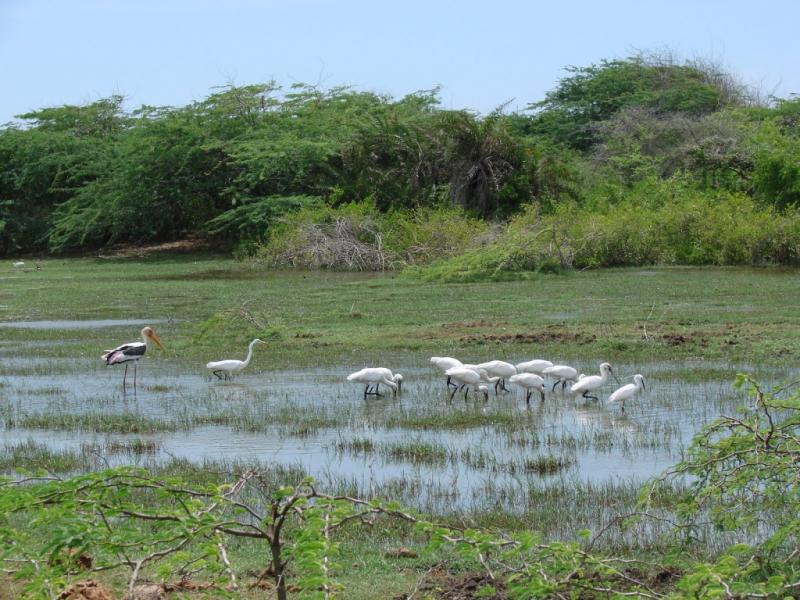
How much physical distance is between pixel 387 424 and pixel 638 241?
22792 millimetres

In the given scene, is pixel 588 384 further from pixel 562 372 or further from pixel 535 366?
pixel 535 366

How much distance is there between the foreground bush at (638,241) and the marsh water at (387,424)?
13.4 meters

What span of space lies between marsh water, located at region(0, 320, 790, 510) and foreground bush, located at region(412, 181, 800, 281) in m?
13.4

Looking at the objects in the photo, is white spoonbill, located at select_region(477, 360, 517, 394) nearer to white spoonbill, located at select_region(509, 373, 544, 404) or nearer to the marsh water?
the marsh water

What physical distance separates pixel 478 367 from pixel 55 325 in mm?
12164

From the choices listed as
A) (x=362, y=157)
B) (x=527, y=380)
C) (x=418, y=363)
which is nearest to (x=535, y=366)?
(x=527, y=380)

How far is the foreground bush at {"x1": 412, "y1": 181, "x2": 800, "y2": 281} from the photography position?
30875 millimetres

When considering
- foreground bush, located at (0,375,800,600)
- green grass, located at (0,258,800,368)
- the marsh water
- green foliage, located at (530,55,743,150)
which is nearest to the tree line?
green foliage, located at (530,55,743,150)

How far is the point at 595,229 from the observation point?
3366 centimetres

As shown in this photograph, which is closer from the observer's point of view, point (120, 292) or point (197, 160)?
point (120, 292)

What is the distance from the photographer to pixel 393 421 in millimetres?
13055

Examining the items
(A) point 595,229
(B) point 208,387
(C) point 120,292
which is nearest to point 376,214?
(A) point 595,229

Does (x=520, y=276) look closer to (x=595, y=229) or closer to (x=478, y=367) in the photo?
(x=595, y=229)

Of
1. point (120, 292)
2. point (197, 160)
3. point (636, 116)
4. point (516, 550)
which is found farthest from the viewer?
point (636, 116)
